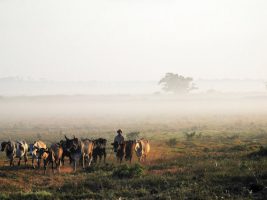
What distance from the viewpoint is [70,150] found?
2533 centimetres

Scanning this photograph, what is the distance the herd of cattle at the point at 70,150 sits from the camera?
25.2 metres

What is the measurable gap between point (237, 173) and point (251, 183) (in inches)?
102

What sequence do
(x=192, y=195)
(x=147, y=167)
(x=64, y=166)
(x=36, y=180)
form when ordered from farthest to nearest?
(x=64, y=166), (x=147, y=167), (x=36, y=180), (x=192, y=195)

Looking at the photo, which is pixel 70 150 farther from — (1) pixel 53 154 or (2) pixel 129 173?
(2) pixel 129 173

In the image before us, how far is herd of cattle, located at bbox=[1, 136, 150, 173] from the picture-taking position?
25203mm

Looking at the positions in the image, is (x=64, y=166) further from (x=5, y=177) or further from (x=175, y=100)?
(x=175, y=100)

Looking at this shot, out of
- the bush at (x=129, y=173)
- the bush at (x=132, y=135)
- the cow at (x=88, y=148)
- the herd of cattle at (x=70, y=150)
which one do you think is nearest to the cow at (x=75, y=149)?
the herd of cattle at (x=70, y=150)

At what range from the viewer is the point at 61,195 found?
53.2 feet

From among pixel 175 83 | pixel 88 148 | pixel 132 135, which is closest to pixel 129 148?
pixel 88 148

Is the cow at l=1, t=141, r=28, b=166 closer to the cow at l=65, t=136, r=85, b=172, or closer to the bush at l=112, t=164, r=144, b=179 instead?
the cow at l=65, t=136, r=85, b=172

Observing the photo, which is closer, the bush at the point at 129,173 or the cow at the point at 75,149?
the bush at the point at 129,173

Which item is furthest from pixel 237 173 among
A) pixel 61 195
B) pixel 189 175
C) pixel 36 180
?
pixel 36 180

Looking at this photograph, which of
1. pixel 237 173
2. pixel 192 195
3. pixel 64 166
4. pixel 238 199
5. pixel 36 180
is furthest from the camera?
pixel 64 166

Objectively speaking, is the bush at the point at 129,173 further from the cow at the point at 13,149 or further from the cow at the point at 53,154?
the cow at the point at 13,149
